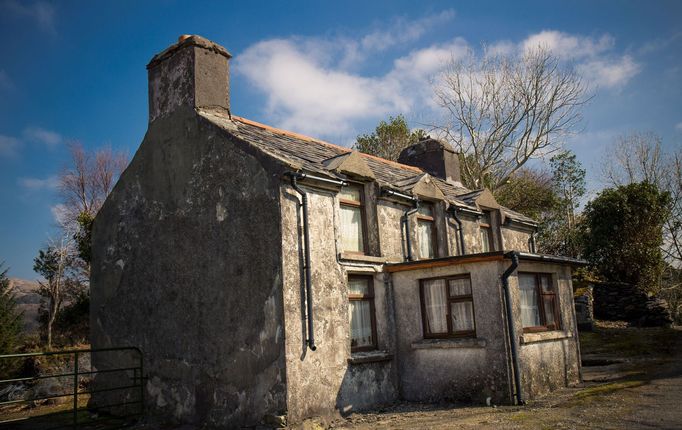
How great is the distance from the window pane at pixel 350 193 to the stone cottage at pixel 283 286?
41 mm

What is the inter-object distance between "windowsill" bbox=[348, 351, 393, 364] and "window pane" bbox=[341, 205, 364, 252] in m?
2.49

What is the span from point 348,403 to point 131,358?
5849 millimetres

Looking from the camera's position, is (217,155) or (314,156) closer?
(217,155)

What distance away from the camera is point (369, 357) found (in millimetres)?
11883

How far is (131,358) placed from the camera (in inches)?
521

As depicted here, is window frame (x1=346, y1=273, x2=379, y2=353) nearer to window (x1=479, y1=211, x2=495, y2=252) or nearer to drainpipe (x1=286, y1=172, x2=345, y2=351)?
drainpipe (x1=286, y1=172, x2=345, y2=351)

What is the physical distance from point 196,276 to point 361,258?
3826 mm

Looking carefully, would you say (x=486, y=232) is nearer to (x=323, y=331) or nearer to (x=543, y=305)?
(x=543, y=305)

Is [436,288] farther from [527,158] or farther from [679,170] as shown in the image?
[679,170]

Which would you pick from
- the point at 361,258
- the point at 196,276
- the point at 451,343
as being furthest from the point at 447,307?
the point at 196,276

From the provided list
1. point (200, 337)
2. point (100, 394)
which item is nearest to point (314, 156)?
point (200, 337)

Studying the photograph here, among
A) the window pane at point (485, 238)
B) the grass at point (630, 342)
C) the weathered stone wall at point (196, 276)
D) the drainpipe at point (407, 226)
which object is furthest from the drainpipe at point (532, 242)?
the weathered stone wall at point (196, 276)

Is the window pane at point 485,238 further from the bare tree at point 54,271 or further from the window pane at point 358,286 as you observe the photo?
the bare tree at point 54,271

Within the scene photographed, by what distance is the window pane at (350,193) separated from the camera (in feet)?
42.7
